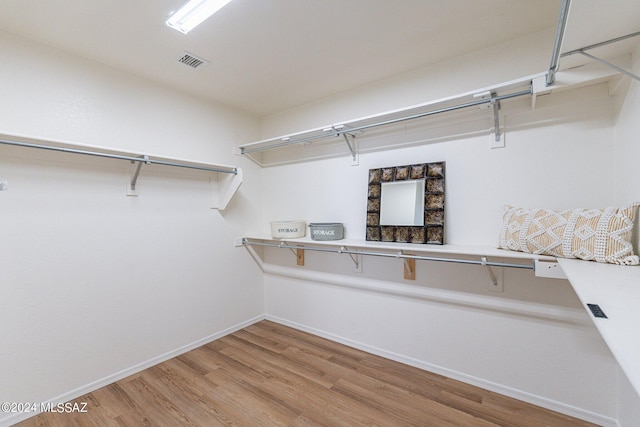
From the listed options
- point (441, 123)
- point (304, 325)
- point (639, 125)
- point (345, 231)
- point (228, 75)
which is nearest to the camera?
point (639, 125)

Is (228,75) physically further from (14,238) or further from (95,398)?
(95,398)

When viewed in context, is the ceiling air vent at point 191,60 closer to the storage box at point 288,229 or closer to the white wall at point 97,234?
the white wall at point 97,234

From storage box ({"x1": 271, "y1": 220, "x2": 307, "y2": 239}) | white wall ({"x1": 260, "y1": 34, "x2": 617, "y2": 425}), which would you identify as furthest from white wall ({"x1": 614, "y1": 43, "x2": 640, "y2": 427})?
storage box ({"x1": 271, "y1": 220, "x2": 307, "y2": 239})

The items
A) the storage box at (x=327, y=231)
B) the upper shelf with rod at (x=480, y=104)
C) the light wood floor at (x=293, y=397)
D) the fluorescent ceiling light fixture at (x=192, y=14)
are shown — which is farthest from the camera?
the storage box at (x=327, y=231)

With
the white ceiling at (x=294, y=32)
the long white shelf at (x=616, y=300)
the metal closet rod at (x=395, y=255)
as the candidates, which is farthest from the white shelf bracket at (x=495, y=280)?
the white ceiling at (x=294, y=32)

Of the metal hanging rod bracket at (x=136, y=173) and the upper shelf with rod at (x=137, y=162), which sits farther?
the metal hanging rod bracket at (x=136, y=173)

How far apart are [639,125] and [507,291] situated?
3.65ft

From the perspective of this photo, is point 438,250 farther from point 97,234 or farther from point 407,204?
point 97,234

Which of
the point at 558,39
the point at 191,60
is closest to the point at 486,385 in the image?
the point at 558,39

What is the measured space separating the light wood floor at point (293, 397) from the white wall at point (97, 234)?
11.0 inches

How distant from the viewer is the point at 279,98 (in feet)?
9.18

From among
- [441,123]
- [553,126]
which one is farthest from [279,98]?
[553,126]

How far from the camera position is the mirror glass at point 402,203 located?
2178 mm

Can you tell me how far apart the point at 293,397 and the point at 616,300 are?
1809 millimetres
